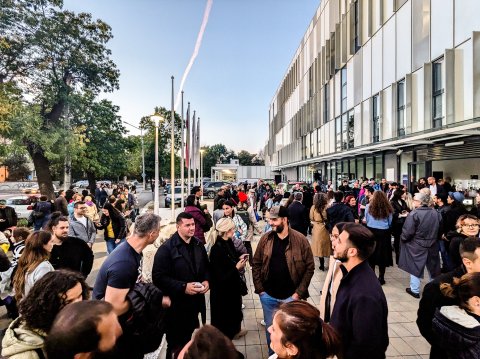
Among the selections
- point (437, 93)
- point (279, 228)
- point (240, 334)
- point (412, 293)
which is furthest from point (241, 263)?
point (437, 93)

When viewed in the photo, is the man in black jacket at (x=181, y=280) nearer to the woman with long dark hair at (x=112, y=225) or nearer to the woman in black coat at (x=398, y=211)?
the woman with long dark hair at (x=112, y=225)

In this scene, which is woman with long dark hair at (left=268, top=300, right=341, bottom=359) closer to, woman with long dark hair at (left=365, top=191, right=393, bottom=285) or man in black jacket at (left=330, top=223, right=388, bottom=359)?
man in black jacket at (left=330, top=223, right=388, bottom=359)

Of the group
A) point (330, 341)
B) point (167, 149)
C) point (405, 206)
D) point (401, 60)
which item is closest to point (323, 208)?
point (405, 206)

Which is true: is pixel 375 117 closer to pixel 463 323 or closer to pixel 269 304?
pixel 269 304

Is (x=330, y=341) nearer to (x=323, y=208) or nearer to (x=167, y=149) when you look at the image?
(x=323, y=208)

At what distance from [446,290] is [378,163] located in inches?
612

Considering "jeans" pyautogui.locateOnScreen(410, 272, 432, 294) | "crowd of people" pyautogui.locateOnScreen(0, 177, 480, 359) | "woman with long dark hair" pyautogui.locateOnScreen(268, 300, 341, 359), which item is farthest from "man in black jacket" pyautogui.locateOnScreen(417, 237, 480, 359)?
"jeans" pyautogui.locateOnScreen(410, 272, 432, 294)

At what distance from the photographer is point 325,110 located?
24.0 metres

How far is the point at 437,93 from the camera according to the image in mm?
11438

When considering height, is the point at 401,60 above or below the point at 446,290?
above

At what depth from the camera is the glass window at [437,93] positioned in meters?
11.2

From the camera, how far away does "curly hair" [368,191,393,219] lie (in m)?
5.92

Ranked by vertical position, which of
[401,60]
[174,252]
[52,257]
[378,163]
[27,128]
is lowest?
[52,257]

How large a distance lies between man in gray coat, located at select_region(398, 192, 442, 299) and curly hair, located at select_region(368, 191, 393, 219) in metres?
0.53
